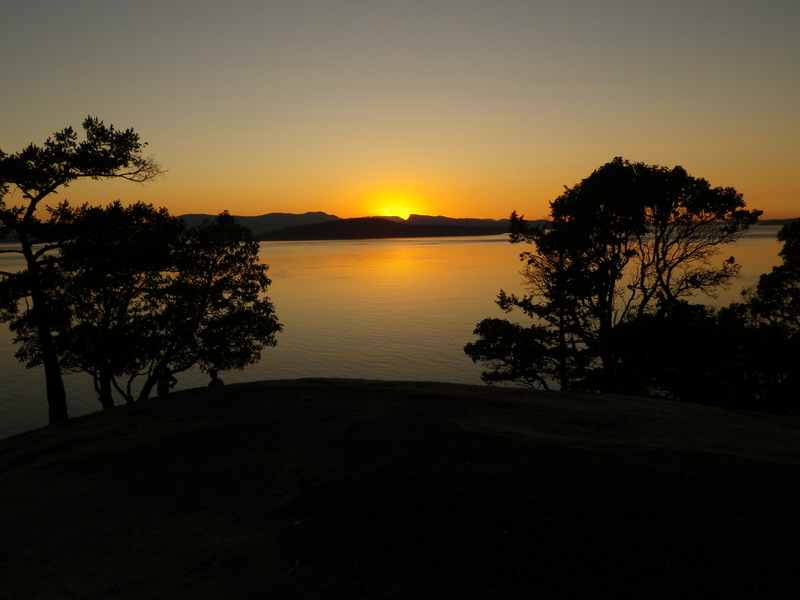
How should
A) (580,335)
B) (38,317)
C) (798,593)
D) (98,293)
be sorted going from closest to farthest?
(798,593)
(38,317)
(98,293)
(580,335)

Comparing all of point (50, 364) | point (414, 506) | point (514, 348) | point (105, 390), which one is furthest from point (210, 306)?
point (414, 506)

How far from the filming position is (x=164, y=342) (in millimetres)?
28312

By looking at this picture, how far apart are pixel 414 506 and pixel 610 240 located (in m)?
26.9

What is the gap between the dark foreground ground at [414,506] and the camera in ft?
23.1

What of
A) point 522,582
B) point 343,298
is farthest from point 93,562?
point 343,298

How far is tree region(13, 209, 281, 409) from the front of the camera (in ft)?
79.4

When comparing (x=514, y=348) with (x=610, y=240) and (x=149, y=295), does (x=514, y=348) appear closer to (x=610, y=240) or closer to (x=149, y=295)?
(x=610, y=240)

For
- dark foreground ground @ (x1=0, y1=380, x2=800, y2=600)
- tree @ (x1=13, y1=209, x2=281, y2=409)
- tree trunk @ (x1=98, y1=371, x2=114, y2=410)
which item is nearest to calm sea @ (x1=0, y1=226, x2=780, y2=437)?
tree trunk @ (x1=98, y1=371, x2=114, y2=410)

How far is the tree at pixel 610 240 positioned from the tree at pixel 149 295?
17.7m

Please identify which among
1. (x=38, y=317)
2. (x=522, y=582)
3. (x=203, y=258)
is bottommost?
(x=522, y=582)

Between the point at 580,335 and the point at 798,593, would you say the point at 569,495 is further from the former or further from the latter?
the point at 580,335

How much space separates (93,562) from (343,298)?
296ft

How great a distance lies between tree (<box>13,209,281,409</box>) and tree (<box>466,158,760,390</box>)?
58.2ft

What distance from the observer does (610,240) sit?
Result: 104 ft
